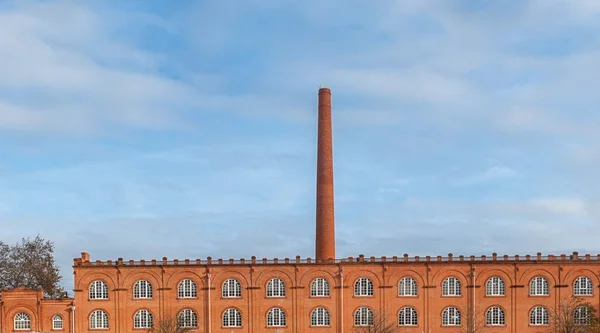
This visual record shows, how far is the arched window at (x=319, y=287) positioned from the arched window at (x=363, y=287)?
3055 mm

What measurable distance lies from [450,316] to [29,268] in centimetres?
5147

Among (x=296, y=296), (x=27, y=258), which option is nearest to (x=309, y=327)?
(x=296, y=296)

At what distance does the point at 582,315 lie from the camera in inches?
2490

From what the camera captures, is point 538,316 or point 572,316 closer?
point 572,316

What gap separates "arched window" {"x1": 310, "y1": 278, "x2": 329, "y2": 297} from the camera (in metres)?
65.8

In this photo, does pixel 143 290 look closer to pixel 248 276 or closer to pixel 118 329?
pixel 118 329

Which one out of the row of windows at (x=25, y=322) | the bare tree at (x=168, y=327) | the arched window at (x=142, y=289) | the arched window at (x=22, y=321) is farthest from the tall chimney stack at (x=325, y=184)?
the arched window at (x=22, y=321)

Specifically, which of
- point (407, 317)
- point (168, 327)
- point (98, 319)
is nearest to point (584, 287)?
point (407, 317)

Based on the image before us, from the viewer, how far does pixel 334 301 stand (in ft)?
214

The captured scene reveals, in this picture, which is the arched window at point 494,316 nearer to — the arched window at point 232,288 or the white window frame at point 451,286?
the white window frame at point 451,286

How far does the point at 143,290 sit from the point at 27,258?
22849 mm

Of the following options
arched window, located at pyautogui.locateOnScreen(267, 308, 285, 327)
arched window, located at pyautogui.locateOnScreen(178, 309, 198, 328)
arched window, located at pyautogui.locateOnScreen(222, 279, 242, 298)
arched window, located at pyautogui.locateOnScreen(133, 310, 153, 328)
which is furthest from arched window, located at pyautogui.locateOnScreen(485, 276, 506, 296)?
arched window, located at pyautogui.locateOnScreen(133, 310, 153, 328)

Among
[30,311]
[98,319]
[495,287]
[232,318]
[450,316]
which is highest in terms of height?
[495,287]

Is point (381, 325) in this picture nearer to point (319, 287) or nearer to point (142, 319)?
point (319, 287)
